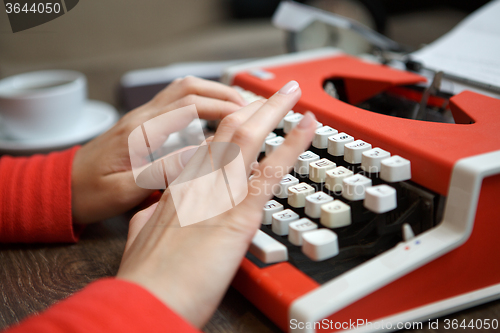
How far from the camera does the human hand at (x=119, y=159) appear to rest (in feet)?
1.85

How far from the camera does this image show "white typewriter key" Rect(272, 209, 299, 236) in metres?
0.43

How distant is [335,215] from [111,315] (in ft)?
0.73

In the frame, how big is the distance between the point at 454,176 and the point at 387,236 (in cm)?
10

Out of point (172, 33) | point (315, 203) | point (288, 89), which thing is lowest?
point (172, 33)

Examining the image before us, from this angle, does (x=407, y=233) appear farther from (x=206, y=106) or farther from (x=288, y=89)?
(x=206, y=106)

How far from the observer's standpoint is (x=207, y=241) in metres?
0.37

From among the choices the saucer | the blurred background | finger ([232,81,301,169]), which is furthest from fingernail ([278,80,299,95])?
the blurred background

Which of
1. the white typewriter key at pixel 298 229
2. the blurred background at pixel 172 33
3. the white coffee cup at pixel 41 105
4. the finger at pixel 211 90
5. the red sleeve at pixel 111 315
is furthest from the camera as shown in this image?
the blurred background at pixel 172 33

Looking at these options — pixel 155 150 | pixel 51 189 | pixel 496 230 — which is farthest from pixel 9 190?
pixel 496 230

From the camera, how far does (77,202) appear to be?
572 mm

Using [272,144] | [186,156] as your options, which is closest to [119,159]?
[186,156]

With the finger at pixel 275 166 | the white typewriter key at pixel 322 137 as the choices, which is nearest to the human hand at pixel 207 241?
the finger at pixel 275 166

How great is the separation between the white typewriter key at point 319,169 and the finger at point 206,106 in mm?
181

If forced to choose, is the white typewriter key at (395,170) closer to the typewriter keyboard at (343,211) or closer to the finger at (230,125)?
the typewriter keyboard at (343,211)
